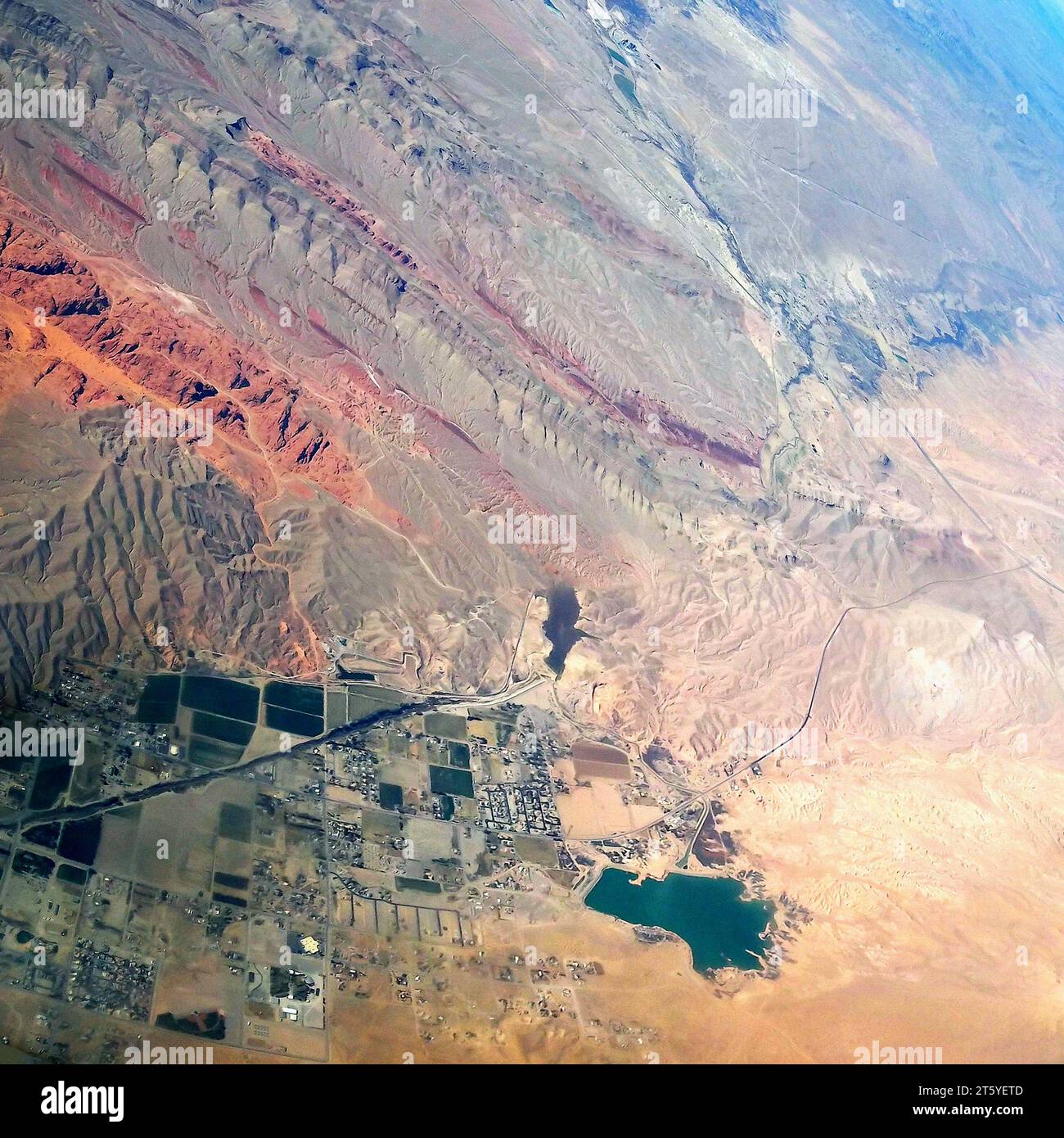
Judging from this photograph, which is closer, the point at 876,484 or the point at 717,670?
the point at 717,670

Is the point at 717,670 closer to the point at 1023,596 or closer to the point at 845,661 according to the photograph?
the point at 845,661

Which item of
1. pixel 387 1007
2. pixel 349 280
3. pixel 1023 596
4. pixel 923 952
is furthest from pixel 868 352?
pixel 387 1007

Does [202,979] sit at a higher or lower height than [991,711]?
lower
